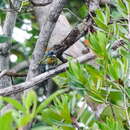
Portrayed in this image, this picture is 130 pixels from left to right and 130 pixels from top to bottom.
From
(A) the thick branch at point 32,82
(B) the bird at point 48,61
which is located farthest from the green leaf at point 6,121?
(B) the bird at point 48,61

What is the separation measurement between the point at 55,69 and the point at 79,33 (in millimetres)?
142

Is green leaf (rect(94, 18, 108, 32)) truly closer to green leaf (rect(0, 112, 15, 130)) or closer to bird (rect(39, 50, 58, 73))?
bird (rect(39, 50, 58, 73))

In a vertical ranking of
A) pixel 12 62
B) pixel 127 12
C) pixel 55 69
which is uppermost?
pixel 127 12

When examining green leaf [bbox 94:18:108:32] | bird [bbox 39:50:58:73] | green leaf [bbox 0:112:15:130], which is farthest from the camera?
bird [bbox 39:50:58:73]

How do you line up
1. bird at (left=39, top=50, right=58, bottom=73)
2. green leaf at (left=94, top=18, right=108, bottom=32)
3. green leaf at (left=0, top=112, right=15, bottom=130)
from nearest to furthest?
green leaf at (left=0, top=112, right=15, bottom=130)
green leaf at (left=94, top=18, right=108, bottom=32)
bird at (left=39, top=50, right=58, bottom=73)

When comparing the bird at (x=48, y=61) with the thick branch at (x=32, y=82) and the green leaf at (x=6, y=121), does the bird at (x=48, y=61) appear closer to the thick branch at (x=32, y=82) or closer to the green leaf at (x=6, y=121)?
the thick branch at (x=32, y=82)

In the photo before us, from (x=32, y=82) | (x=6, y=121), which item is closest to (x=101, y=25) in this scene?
(x=32, y=82)

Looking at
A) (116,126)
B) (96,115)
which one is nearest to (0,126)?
(116,126)

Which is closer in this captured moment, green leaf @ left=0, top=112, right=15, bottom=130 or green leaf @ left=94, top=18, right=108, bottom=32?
green leaf @ left=0, top=112, right=15, bottom=130

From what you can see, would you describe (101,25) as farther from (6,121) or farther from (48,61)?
(6,121)

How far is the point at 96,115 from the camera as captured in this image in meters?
0.76

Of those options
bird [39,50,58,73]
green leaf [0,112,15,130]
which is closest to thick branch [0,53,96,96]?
bird [39,50,58,73]

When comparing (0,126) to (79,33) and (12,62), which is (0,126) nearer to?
(79,33)

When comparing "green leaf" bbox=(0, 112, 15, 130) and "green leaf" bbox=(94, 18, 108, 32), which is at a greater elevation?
"green leaf" bbox=(94, 18, 108, 32)
